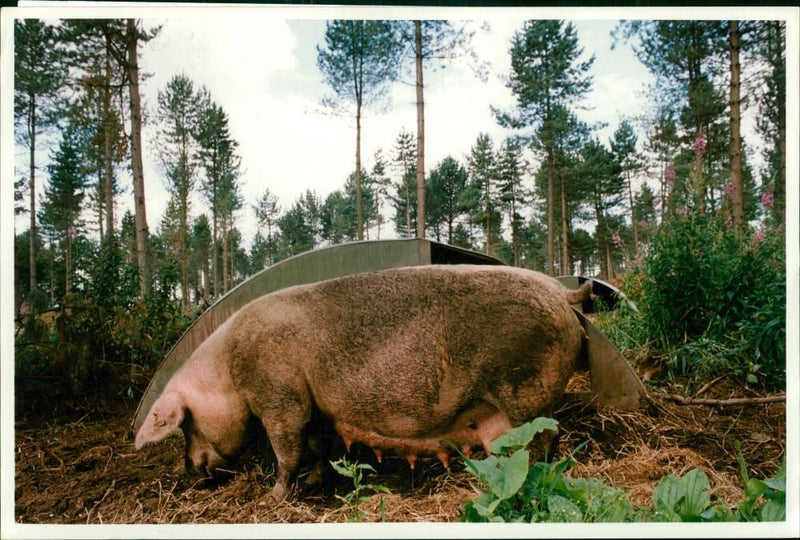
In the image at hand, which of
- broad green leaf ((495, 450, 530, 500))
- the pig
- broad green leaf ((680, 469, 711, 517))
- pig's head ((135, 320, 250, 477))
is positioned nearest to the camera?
broad green leaf ((495, 450, 530, 500))

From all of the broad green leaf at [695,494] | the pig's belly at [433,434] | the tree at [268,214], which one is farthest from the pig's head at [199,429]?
the broad green leaf at [695,494]

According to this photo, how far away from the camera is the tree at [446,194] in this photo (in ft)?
A: 7.02

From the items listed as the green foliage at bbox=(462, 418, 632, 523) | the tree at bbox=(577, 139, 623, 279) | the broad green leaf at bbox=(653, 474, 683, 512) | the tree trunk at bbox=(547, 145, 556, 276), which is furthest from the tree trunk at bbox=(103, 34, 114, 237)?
the broad green leaf at bbox=(653, 474, 683, 512)

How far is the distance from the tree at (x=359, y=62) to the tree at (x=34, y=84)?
1.20m

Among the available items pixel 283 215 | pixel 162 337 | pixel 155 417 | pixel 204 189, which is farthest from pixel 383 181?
pixel 155 417

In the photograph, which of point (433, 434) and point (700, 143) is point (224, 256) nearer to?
point (433, 434)

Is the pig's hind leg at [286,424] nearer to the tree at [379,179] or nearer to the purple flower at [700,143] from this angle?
the tree at [379,179]

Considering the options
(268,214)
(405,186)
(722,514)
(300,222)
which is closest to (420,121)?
(405,186)

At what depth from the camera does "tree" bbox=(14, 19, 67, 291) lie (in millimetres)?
2014

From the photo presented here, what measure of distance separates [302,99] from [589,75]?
1327mm

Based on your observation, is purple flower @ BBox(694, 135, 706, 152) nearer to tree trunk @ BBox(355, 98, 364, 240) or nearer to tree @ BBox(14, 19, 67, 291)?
tree trunk @ BBox(355, 98, 364, 240)

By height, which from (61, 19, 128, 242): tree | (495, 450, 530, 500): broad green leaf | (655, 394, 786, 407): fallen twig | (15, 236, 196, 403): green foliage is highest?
(61, 19, 128, 242): tree

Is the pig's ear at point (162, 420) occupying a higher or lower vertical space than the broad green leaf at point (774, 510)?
higher

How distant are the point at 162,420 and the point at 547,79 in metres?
2.34
